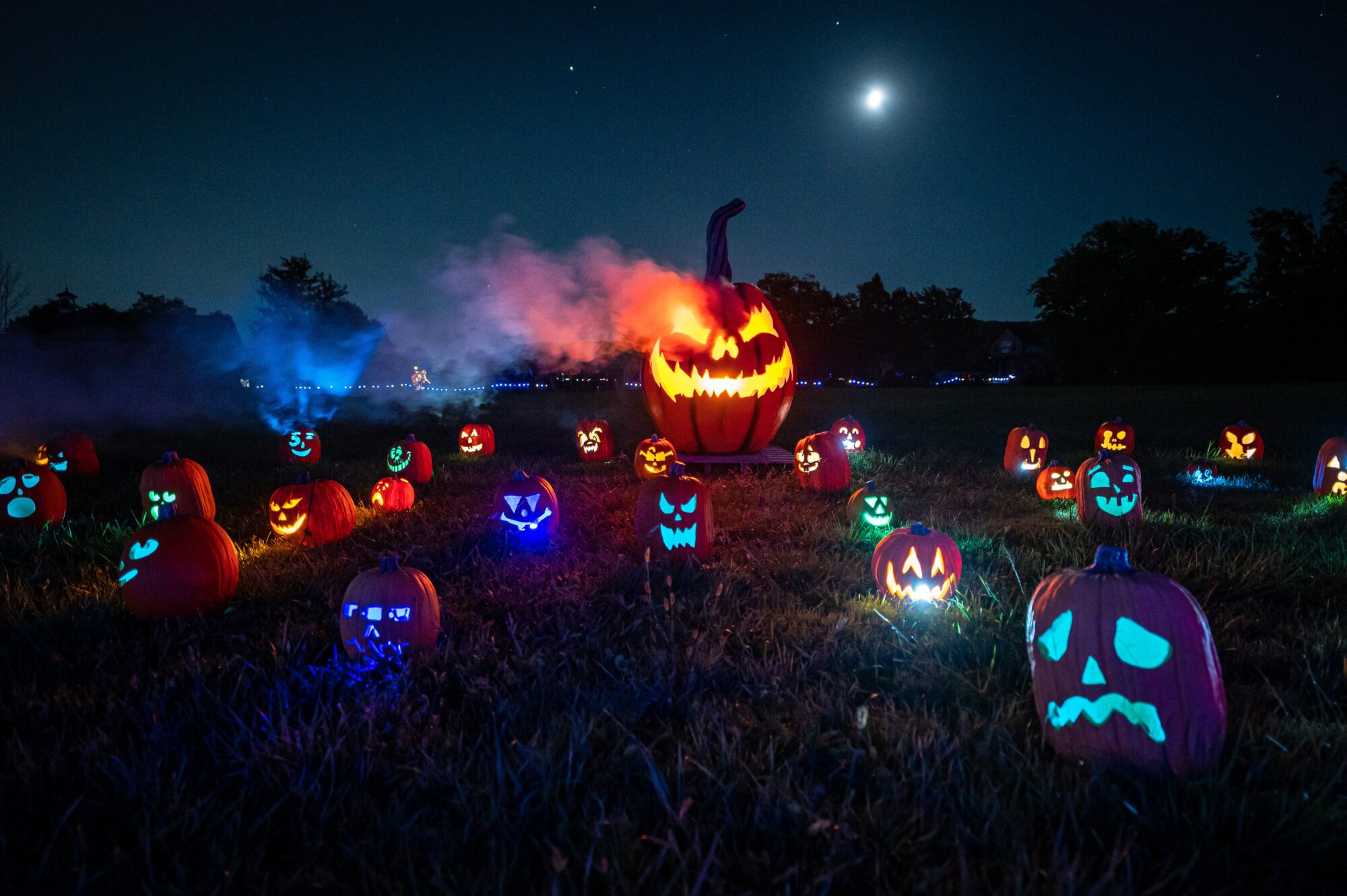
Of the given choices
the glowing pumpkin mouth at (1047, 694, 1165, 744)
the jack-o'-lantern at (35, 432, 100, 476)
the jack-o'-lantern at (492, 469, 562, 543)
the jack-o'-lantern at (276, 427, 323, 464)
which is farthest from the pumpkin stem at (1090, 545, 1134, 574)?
the jack-o'-lantern at (35, 432, 100, 476)

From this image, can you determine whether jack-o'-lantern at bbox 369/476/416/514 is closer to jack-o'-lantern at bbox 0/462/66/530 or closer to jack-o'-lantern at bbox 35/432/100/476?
jack-o'-lantern at bbox 0/462/66/530

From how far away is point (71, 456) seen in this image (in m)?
7.14

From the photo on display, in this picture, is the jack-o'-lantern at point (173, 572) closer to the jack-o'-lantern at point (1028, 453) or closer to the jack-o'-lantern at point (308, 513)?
the jack-o'-lantern at point (308, 513)

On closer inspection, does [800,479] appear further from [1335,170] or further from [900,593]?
[1335,170]

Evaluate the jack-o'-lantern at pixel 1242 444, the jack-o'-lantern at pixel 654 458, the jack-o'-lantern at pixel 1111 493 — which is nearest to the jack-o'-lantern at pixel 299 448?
the jack-o'-lantern at pixel 654 458

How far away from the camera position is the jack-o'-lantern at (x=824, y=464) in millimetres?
6078

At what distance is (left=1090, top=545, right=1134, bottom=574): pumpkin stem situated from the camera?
1.94m

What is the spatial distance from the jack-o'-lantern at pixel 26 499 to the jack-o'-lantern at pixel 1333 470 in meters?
9.76

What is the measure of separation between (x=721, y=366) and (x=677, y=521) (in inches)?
126

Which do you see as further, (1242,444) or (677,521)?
(1242,444)

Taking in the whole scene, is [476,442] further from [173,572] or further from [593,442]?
[173,572]

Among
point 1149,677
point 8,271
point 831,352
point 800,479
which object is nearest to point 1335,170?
point 831,352

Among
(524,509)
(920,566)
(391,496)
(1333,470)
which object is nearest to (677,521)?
(524,509)

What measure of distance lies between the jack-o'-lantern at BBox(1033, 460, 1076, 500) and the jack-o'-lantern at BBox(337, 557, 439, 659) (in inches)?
199
